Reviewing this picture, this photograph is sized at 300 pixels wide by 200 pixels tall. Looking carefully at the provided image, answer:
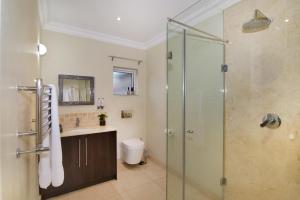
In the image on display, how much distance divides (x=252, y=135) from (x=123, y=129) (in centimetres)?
237

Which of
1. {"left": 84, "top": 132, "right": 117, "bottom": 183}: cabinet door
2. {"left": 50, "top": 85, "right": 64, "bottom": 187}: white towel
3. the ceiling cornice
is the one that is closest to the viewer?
{"left": 50, "top": 85, "right": 64, "bottom": 187}: white towel

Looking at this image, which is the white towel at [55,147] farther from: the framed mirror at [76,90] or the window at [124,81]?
the window at [124,81]

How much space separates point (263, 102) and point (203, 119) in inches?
27.9

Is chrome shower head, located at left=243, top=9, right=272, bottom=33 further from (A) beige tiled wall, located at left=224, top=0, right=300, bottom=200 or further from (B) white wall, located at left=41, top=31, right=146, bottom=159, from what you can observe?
(B) white wall, located at left=41, top=31, right=146, bottom=159

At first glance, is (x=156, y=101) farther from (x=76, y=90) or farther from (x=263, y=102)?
(x=263, y=102)

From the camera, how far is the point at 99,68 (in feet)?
10.2

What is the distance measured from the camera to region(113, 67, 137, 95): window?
3416 mm

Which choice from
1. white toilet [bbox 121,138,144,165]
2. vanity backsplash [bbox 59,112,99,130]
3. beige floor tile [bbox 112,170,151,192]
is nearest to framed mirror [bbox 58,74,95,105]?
vanity backsplash [bbox 59,112,99,130]

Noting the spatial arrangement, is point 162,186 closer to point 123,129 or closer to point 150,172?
point 150,172

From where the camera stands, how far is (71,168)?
88.5 inches

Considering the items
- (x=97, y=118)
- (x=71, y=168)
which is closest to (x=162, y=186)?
(x=71, y=168)

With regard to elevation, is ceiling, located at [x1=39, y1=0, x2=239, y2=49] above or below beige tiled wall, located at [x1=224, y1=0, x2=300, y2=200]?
above

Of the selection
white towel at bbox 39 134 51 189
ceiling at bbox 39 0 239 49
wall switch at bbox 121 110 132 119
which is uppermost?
ceiling at bbox 39 0 239 49

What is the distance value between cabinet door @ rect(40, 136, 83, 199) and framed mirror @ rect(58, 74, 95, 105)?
0.85 metres
